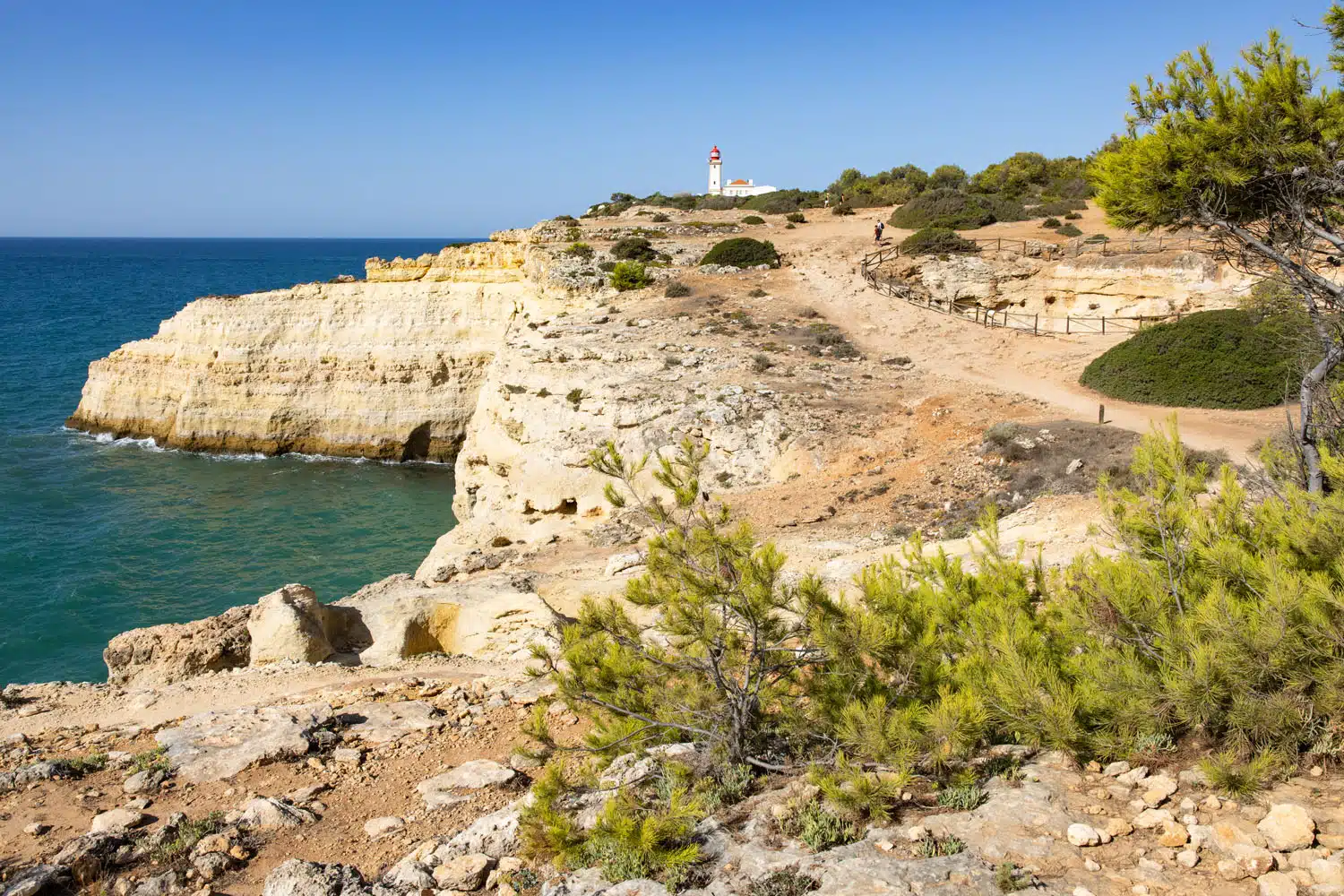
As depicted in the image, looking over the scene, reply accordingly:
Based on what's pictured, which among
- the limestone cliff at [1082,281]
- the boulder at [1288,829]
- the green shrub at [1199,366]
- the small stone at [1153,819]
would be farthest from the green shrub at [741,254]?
the boulder at [1288,829]

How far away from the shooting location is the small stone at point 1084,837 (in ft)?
16.4

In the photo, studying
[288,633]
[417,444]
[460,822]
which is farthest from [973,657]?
[417,444]

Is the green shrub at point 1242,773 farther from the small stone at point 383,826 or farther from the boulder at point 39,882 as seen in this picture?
the boulder at point 39,882

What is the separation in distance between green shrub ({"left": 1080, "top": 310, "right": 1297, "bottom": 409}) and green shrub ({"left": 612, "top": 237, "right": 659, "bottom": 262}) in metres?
18.7

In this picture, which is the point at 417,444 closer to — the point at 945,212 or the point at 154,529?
the point at 154,529

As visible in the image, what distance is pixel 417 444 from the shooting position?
37.7 meters

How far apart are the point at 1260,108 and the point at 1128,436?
8.15 meters

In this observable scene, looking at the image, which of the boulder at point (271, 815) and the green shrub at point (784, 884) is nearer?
the green shrub at point (784, 884)

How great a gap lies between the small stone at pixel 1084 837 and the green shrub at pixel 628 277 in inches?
1068

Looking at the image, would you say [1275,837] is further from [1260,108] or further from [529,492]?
[529,492]

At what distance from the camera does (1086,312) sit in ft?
93.2

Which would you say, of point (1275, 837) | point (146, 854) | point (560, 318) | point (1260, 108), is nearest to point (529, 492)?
point (560, 318)

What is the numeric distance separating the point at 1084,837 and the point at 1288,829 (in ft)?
3.33

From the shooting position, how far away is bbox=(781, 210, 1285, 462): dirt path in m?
17.6
